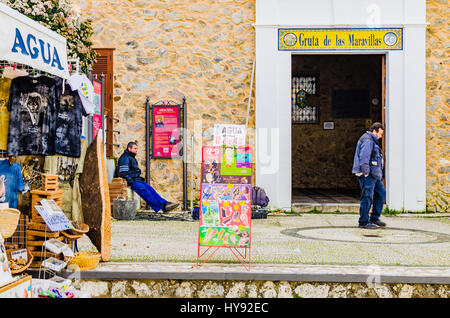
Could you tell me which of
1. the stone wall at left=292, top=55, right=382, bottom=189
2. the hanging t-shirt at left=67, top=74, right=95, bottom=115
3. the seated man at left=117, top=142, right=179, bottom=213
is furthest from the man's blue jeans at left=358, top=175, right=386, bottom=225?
the stone wall at left=292, top=55, right=382, bottom=189

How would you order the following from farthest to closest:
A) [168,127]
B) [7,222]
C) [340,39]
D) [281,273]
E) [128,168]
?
1. [168,127]
2. [340,39]
3. [128,168]
4. [281,273]
5. [7,222]

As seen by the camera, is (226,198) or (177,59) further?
(177,59)

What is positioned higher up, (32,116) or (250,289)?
(32,116)

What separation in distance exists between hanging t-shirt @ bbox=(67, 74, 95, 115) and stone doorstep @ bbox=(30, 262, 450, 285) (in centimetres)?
188

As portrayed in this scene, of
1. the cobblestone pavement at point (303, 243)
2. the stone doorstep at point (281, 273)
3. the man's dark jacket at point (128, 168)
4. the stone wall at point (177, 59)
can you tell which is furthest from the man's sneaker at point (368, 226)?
the man's dark jacket at point (128, 168)

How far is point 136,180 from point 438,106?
6017 millimetres

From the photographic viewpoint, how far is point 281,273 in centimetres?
508

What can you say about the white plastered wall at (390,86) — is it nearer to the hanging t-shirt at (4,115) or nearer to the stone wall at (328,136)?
the stone wall at (328,136)

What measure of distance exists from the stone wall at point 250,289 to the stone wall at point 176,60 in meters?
5.54

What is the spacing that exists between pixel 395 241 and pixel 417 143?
3.85 meters

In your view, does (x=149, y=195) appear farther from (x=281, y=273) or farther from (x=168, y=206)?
(x=281, y=273)

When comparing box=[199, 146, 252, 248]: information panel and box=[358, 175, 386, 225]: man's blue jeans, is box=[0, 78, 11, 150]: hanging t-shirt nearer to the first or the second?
box=[199, 146, 252, 248]: information panel

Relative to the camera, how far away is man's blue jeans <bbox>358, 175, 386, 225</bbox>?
834 cm

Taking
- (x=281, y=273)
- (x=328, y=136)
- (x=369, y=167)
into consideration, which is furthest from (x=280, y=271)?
(x=328, y=136)
